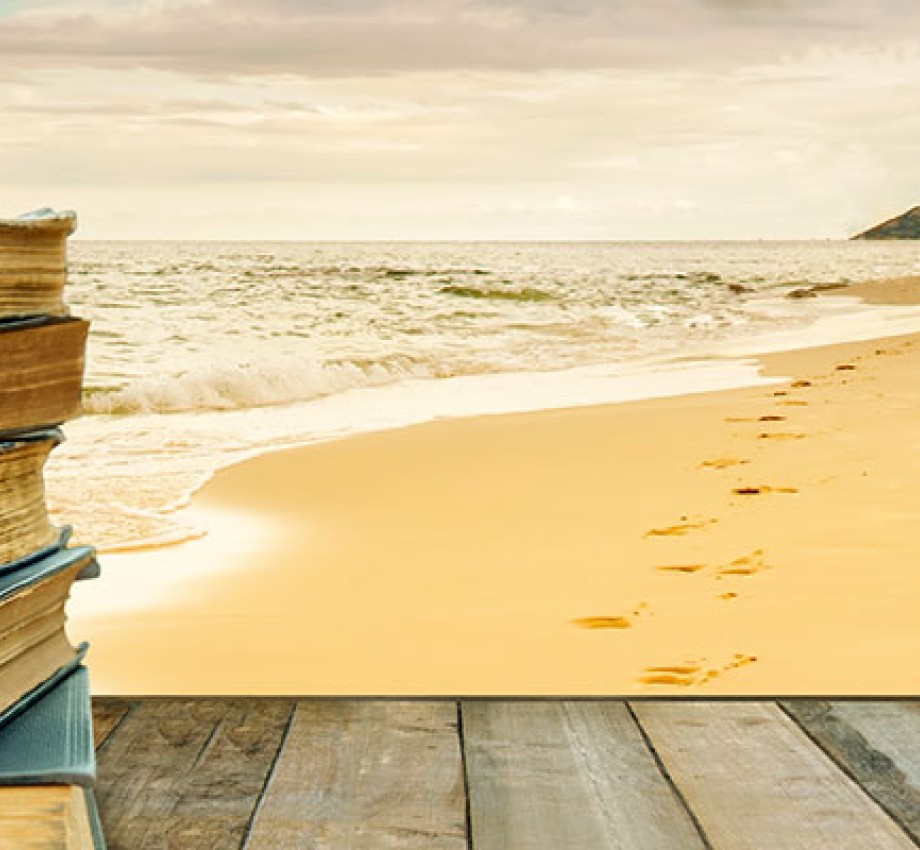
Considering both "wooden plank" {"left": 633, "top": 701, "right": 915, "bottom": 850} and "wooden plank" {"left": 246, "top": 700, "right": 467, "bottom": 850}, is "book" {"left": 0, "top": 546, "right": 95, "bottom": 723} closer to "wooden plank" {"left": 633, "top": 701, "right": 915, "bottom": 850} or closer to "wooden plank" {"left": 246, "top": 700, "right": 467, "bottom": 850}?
"wooden plank" {"left": 246, "top": 700, "right": 467, "bottom": 850}

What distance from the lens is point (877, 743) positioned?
94.8 inches

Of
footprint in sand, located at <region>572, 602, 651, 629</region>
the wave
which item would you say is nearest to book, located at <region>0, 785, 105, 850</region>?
footprint in sand, located at <region>572, 602, 651, 629</region>

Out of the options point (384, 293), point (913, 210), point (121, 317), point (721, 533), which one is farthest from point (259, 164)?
point (913, 210)

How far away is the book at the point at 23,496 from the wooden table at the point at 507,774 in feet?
1.49

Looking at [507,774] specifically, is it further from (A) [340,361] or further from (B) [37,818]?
(A) [340,361]

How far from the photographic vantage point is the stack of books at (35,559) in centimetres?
174

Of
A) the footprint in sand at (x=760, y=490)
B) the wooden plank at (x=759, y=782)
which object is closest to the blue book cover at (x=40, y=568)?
the wooden plank at (x=759, y=782)

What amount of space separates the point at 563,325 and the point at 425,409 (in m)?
9.84

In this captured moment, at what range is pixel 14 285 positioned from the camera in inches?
68.9

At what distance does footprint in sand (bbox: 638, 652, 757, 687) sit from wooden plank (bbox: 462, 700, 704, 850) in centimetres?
75

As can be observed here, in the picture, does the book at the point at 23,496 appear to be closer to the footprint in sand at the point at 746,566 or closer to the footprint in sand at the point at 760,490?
the footprint in sand at the point at 746,566

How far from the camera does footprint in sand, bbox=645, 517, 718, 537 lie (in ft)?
16.5

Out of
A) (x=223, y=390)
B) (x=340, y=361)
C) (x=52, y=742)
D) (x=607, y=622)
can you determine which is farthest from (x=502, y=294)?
(x=52, y=742)

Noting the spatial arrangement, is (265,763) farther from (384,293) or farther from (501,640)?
(384,293)
